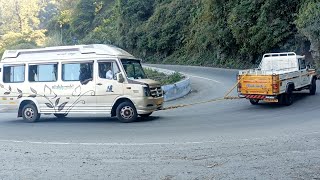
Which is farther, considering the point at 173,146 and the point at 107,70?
the point at 107,70

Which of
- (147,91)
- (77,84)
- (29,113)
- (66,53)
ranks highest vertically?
(66,53)

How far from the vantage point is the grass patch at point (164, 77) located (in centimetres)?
2716

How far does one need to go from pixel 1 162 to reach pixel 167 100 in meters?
13.6

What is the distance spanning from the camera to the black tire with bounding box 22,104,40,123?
16453 mm

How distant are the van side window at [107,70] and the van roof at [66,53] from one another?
384 mm

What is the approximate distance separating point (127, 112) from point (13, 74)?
4.99m

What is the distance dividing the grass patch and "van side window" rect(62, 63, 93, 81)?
1101 cm

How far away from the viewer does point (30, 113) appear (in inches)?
650

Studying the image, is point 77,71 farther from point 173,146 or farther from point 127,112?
point 173,146

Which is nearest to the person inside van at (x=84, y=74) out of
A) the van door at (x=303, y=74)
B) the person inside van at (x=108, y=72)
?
the person inside van at (x=108, y=72)

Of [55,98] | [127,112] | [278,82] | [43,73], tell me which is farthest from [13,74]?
[278,82]

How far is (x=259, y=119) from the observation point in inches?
584

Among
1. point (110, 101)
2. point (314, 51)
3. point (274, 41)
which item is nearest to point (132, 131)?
point (110, 101)

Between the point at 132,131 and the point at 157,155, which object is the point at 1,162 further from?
the point at 132,131
